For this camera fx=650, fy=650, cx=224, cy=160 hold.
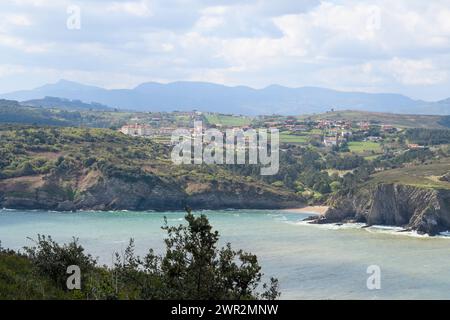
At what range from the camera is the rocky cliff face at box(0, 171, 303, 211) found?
335 feet

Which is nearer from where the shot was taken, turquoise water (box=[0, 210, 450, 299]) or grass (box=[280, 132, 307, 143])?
turquoise water (box=[0, 210, 450, 299])

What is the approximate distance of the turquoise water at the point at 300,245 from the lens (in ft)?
158

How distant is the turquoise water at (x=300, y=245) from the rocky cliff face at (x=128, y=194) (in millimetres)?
4265

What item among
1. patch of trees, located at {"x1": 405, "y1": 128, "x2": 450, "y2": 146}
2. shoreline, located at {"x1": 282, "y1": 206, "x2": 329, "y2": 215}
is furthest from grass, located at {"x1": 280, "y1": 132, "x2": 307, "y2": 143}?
shoreline, located at {"x1": 282, "y1": 206, "x2": 329, "y2": 215}

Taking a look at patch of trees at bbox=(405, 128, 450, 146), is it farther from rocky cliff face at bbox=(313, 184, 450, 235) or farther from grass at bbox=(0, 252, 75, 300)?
grass at bbox=(0, 252, 75, 300)

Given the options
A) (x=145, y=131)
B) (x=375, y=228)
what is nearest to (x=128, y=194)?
(x=375, y=228)

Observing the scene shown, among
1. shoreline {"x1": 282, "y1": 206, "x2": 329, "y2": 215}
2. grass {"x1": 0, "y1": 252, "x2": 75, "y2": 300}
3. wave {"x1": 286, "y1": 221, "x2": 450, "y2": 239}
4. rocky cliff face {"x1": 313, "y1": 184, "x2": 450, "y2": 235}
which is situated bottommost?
shoreline {"x1": 282, "y1": 206, "x2": 329, "y2": 215}

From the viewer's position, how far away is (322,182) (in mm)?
115938

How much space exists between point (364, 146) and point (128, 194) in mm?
67972

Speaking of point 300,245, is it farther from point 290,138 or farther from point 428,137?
point 290,138

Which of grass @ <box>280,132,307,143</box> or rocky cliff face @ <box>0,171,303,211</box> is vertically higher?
grass @ <box>280,132,307,143</box>

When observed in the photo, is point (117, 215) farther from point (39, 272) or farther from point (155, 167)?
point (39, 272)

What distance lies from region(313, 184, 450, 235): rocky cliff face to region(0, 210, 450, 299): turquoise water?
3.37m
